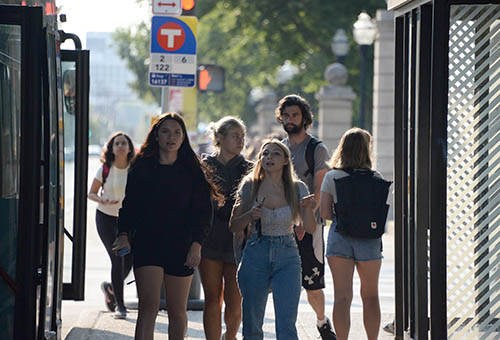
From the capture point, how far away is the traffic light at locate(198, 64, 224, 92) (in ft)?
53.7

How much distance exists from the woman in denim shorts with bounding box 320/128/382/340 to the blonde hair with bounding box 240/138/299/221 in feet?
1.85

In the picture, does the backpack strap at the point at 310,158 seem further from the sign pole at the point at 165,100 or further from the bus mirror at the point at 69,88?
the sign pole at the point at 165,100

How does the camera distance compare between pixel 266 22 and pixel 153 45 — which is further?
pixel 266 22

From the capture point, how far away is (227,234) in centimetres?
746

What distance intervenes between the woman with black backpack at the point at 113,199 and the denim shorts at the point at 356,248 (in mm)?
3010

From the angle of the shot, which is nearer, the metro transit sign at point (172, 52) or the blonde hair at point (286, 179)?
the blonde hair at point (286, 179)

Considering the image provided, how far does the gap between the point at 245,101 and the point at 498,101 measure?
62.6 metres

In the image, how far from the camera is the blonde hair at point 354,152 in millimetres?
7402

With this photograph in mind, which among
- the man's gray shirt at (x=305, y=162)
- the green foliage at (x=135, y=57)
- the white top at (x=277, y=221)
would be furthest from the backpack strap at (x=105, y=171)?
the green foliage at (x=135, y=57)

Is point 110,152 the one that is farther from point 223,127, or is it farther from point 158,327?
point 223,127

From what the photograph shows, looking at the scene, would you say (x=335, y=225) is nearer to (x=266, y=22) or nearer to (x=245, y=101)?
(x=266, y=22)

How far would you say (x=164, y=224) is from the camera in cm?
679

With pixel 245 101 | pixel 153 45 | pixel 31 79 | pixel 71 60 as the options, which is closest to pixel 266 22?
pixel 153 45

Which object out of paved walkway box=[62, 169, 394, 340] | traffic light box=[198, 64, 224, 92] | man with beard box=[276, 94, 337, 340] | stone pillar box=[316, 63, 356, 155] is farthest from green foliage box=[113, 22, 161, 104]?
man with beard box=[276, 94, 337, 340]
